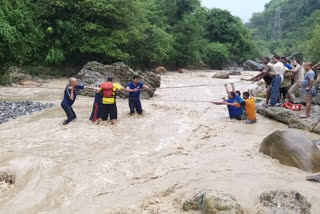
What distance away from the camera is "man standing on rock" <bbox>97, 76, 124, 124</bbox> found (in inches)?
364

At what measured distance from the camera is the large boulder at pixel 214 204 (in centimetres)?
397

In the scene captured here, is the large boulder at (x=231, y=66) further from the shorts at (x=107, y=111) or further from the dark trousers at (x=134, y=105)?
the shorts at (x=107, y=111)

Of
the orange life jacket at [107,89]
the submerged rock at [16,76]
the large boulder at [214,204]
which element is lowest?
the large boulder at [214,204]

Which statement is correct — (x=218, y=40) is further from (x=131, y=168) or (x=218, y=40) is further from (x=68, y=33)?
(x=131, y=168)

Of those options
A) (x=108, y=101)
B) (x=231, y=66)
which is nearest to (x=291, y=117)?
(x=108, y=101)

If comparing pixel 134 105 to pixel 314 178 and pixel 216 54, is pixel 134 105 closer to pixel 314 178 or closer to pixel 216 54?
pixel 314 178

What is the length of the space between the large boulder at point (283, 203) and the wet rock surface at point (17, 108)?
7541mm

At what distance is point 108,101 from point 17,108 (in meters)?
3.79

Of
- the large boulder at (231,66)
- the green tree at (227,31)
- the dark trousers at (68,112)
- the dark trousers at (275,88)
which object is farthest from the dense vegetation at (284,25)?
the dark trousers at (68,112)

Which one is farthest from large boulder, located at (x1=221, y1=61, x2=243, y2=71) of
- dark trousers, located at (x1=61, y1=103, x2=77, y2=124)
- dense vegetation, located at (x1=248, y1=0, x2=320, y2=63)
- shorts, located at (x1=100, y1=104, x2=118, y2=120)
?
dark trousers, located at (x1=61, y1=103, x2=77, y2=124)

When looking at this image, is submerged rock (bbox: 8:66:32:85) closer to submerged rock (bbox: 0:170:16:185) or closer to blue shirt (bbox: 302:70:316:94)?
submerged rock (bbox: 0:170:16:185)

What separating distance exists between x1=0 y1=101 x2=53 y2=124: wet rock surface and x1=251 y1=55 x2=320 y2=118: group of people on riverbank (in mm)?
7217

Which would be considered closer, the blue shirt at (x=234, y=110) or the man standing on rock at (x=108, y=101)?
the man standing on rock at (x=108, y=101)

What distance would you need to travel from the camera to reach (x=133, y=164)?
6.23m
